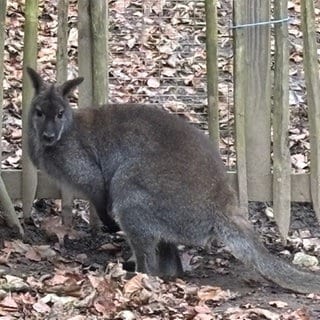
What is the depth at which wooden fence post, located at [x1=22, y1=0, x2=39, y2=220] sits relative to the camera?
687 cm

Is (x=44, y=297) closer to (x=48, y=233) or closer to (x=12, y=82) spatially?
(x=48, y=233)

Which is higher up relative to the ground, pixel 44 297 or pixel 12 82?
pixel 12 82

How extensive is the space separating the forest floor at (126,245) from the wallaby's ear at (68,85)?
1.08 metres

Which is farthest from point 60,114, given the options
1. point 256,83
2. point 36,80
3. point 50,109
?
point 256,83

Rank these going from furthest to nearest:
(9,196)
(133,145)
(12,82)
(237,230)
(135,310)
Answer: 1. (12,82)
2. (9,196)
3. (133,145)
4. (237,230)
5. (135,310)

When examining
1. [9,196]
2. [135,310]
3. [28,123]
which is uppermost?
[28,123]

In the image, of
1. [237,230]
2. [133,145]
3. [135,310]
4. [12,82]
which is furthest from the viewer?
[12,82]

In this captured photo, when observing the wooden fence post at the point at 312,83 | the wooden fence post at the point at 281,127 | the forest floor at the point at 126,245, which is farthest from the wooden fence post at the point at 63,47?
the wooden fence post at the point at 312,83

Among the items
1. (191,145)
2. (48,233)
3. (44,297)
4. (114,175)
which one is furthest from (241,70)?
(44,297)

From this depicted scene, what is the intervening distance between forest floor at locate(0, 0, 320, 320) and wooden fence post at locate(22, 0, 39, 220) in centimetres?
27

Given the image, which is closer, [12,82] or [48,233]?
[48,233]

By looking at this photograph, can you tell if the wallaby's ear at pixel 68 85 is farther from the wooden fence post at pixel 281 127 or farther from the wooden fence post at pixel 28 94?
the wooden fence post at pixel 281 127

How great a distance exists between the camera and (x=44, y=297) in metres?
5.36

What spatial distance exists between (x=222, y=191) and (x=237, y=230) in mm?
317
